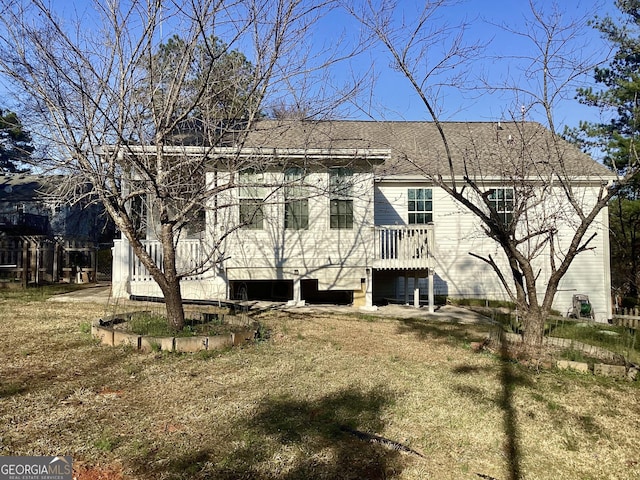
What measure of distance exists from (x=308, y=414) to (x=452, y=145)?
13124 mm

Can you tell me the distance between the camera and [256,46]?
6117 millimetres

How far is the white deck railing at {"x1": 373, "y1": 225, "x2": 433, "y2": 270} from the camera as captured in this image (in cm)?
1099

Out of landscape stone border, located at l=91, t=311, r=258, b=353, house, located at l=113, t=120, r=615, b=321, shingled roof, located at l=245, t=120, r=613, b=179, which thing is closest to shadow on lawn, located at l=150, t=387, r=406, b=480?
landscape stone border, located at l=91, t=311, r=258, b=353

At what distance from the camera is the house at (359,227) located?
9.09 meters

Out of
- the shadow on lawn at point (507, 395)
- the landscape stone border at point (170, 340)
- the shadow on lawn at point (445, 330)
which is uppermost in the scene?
the landscape stone border at point (170, 340)

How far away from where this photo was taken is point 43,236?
14.8m

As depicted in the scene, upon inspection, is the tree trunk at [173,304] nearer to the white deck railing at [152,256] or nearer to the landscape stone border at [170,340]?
the landscape stone border at [170,340]

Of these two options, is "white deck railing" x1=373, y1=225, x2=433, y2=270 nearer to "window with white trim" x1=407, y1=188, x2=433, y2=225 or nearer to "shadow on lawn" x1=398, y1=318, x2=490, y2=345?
"shadow on lawn" x1=398, y1=318, x2=490, y2=345

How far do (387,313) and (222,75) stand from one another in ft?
20.4

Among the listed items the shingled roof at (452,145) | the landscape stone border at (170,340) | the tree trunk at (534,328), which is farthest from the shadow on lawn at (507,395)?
the shingled roof at (452,145)

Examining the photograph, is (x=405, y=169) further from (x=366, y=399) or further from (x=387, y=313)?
(x=366, y=399)

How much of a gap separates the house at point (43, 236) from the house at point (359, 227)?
2450mm

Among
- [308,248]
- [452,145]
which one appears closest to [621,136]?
[452,145]

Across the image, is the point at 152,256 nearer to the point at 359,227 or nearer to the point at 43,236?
the point at 359,227
